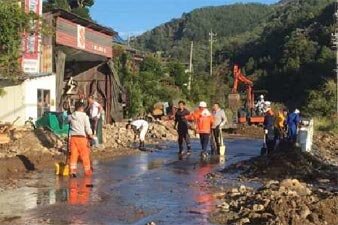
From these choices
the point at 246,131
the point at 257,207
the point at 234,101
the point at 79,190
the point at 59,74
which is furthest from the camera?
the point at 234,101

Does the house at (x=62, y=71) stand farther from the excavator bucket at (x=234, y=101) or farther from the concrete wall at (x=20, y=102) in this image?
the excavator bucket at (x=234, y=101)

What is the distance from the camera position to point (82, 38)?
35.0m

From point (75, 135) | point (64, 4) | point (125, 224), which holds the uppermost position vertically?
point (64, 4)

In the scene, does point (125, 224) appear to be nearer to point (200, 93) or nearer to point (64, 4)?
point (64, 4)

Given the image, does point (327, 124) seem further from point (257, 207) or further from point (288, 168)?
point (257, 207)

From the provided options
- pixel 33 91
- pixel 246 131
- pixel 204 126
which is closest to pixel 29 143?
pixel 204 126

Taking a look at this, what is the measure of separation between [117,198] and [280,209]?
3679mm

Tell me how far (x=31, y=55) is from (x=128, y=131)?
5337 mm

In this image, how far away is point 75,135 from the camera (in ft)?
51.1

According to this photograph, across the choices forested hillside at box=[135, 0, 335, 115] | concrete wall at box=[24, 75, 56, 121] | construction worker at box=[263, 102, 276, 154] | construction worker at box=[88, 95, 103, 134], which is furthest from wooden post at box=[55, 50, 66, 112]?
forested hillside at box=[135, 0, 335, 115]

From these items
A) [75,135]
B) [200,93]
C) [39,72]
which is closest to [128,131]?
[39,72]

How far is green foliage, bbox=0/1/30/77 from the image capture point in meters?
19.2

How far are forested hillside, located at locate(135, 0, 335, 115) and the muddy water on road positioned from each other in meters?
45.7

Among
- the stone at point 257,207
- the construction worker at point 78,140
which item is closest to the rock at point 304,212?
the stone at point 257,207
